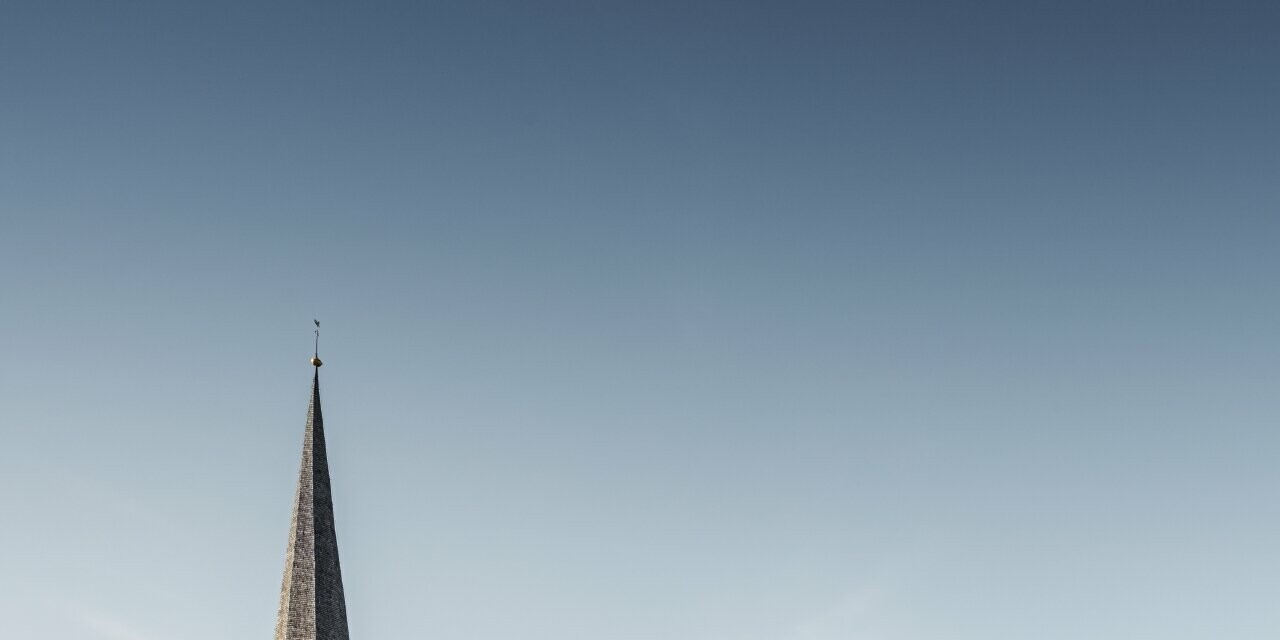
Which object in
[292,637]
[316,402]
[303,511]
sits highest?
[316,402]

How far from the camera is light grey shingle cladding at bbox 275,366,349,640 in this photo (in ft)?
186

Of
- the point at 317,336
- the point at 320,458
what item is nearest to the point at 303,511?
the point at 320,458

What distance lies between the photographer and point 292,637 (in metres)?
55.9

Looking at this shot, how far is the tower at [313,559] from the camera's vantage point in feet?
186

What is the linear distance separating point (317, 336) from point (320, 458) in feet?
18.2

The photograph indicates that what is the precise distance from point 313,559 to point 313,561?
0.12 meters

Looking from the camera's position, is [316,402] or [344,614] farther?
[316,402]

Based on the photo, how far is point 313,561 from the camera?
193ft

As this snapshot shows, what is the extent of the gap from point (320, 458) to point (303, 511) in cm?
321

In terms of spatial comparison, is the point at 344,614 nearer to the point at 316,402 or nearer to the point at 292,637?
the point at 292,637

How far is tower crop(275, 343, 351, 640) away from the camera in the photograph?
56844 millimetres

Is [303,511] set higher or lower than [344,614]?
higher

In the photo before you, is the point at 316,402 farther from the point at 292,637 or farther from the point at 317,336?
the point at 292,637

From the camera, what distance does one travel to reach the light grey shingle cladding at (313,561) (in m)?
56.8
